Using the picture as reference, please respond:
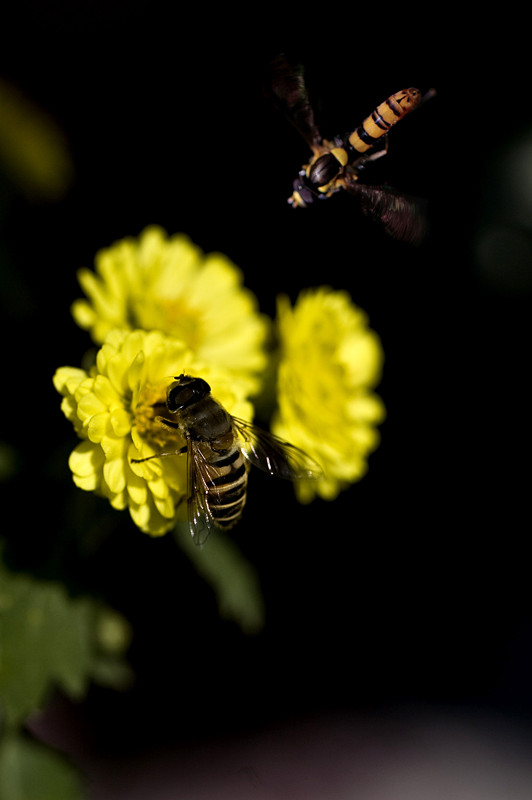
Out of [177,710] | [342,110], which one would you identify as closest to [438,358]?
[342,110]

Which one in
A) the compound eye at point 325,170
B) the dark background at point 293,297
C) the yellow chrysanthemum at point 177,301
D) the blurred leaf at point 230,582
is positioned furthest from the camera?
the dark background at point 293,297

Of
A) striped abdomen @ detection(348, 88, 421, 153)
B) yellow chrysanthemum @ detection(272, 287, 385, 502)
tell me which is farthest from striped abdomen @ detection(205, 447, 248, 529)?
striped abdomen @ detection(348, 88, 421, 153)

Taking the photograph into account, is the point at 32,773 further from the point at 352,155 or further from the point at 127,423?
the point at 352,155

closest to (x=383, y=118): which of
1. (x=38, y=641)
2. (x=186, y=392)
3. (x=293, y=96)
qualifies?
(x=293, y=96)

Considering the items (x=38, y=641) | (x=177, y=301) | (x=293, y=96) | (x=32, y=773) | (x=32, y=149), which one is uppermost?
(x=32, y=149)

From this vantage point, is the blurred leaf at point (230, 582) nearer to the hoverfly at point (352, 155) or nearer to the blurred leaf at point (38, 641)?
the blurred leaf at point (38, 641)

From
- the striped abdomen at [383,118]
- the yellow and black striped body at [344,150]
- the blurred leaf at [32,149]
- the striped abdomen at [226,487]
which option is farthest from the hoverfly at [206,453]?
the blurred leaf at [32,149]
